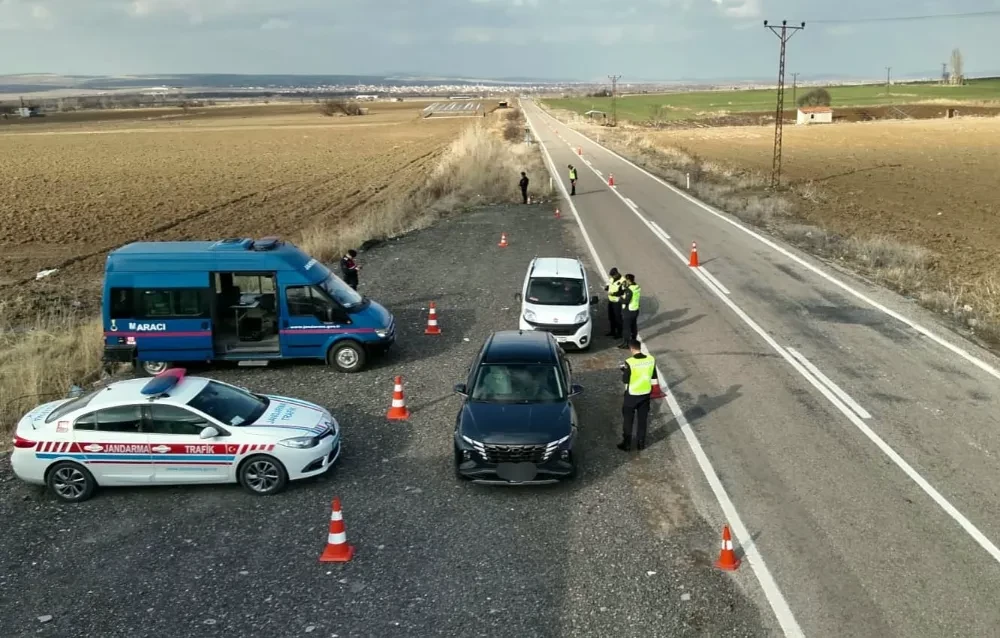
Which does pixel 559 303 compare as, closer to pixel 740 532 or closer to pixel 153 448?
pixel 740 532

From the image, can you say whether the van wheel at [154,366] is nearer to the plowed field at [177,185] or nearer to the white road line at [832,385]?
the plowed field at [177,185]

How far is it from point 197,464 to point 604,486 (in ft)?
17.3

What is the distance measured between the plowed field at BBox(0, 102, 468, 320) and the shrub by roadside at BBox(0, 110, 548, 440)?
296cm

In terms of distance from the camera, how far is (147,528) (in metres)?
10.0

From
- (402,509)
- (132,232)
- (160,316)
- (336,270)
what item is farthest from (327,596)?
(132,232)

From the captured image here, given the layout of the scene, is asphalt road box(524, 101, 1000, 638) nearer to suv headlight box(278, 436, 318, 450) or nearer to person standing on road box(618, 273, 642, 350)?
person standing on road box(618, 273, 642, 350)

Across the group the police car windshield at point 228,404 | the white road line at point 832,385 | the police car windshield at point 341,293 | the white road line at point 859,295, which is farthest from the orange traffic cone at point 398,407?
the white road line at point 859,295

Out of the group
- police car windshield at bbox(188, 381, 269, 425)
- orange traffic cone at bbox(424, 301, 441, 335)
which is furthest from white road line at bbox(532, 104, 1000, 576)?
police car windshield at bbox(188, 381, 269, 425)

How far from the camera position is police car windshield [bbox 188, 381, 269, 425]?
35.6 feet

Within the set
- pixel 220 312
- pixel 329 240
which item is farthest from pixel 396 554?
pixel 329 240

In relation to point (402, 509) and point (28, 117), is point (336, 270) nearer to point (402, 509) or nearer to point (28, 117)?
point (402, 509)

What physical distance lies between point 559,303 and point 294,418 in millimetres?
6940

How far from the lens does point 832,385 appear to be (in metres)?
14.1

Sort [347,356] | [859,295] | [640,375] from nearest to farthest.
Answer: [640,375] < [347,356] < [859,295]
